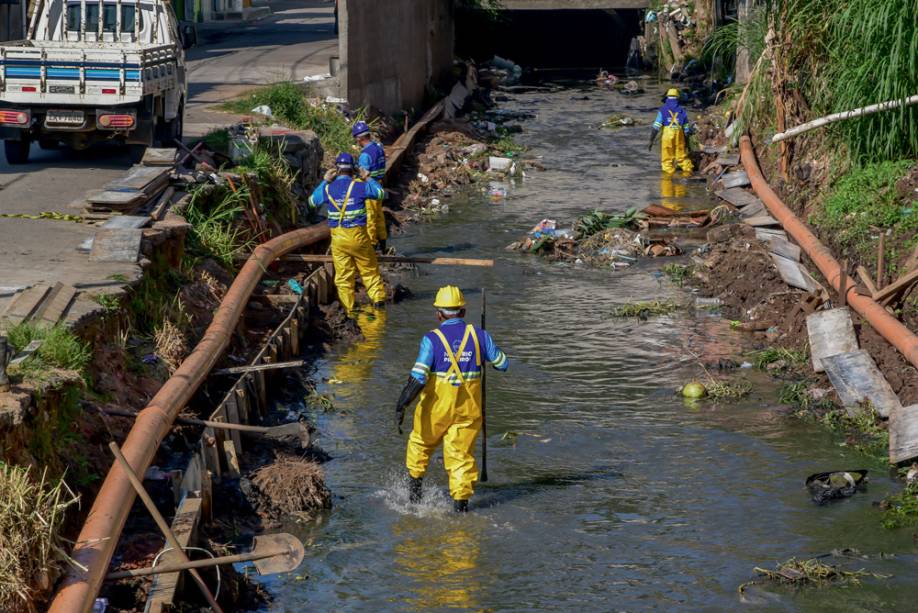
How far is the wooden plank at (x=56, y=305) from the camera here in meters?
10.1

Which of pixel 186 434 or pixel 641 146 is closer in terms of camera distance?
pixel 186 434

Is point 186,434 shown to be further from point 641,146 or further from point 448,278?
point 641,146

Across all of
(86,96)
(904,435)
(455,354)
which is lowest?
(904,435)

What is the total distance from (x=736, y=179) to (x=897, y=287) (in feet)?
31.1

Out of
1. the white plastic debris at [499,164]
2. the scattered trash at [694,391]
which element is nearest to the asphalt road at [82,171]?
the white plastic debris at [499,164]

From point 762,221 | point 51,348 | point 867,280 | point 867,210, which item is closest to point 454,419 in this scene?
point 51,348

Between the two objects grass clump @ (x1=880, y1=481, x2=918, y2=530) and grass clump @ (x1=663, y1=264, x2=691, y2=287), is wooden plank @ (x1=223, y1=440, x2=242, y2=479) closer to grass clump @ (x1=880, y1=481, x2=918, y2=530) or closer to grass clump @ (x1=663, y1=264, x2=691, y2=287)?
grass clump @ (x1=880, y1=481, x2=918, y2=530)

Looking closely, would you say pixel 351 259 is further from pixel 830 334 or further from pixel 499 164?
pixel 499 164

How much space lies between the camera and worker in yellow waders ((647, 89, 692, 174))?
79.5 feet

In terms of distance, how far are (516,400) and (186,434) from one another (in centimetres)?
357

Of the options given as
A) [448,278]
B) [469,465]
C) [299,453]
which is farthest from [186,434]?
[448,278]

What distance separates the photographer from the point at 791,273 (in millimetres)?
15367

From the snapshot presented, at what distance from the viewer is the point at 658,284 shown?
17.5 metres

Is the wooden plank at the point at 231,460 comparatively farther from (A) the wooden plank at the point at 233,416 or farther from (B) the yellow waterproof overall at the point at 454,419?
(B) the yellow waterproof overall at the point at 454,419
